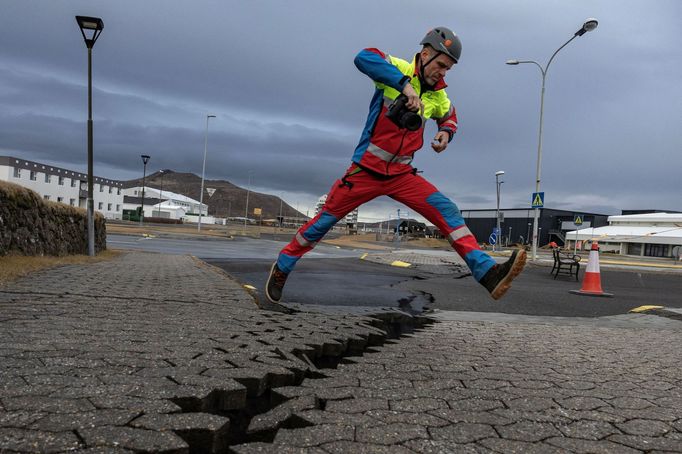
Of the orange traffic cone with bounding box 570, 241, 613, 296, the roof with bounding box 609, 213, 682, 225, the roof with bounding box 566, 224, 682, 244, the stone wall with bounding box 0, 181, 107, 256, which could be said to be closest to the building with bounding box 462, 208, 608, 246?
the roof with bounding box 609, 213, 682, 225

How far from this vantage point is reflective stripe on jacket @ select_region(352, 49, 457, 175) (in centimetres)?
355

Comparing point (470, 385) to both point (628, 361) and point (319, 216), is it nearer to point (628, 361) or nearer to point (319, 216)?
point (628, 361)

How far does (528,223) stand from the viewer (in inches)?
3285

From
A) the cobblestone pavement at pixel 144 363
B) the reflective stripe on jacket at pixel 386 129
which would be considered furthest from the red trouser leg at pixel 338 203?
the cobblestone pavement at pixel 144 363

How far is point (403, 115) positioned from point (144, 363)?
2.30 m

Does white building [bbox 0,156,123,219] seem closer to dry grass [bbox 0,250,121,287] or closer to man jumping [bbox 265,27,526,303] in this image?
dry grass [bbox 0,250,121,287]

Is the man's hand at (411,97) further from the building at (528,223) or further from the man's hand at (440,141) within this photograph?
the building at (528,223)

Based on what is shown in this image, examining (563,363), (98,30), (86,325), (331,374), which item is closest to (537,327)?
(563,363)

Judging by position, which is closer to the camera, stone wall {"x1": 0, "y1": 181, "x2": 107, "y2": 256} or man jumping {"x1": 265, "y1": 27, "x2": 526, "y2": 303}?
man jumping {"x1": 265, "y1": 27, "x2": 526, "y2": 303}

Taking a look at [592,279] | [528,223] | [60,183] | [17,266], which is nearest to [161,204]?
[60,183]

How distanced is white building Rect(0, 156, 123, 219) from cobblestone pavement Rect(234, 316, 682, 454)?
57296 millimetres

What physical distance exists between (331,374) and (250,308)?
6.27ft

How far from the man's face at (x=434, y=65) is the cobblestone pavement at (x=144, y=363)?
2.01m

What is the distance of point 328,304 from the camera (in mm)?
5539
